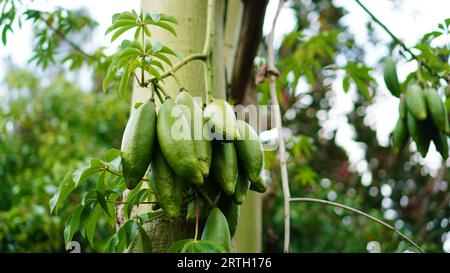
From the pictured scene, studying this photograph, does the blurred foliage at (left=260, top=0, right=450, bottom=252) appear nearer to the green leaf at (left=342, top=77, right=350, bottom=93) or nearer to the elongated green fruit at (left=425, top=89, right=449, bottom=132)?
the green leaf at (left=342, top=77, right=350, bottom=93)

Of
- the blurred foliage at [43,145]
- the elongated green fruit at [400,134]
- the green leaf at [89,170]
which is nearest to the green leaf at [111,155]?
the green leaf at [89,170]

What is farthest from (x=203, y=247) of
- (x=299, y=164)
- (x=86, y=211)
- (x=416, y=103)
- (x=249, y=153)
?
(x=299, y=164)

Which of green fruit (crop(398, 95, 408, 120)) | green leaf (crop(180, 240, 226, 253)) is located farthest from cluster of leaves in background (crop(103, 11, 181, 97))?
green fruit (crop(398, 95, 408, 120))

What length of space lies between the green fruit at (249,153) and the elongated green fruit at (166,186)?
0.28ft

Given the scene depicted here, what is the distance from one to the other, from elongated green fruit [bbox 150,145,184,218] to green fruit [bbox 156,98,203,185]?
0.07 ft

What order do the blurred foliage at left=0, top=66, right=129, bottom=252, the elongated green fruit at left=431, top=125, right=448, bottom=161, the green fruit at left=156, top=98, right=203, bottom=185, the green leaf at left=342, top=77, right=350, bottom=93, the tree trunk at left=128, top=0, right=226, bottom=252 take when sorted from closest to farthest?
the green fruit at left=156, top=98, right=203, bottom=185
the elongated green fruit at left=431, top=125, right=448, bottom=161
the tree trunk at left=128, top=0, right=226, bottom=252
the green leaf at left=342, top=77, right=350, bottom=93
the blurred foliage at left=0, top=66, right=129, bottom=252

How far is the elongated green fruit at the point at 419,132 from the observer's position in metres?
0.73

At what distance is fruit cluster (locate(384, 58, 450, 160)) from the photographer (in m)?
0.71

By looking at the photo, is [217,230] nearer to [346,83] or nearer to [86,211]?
[86,211]

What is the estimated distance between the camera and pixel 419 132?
2.39 ft

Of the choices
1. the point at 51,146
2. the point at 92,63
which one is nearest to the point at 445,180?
the point at 51,146

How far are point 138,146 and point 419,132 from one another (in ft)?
1.25
